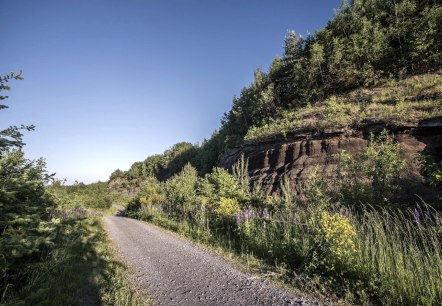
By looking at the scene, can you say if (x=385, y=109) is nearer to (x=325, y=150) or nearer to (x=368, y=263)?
(x=325, y=150)

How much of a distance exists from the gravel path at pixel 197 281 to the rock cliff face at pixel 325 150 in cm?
961

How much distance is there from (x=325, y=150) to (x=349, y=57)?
85.5 ft

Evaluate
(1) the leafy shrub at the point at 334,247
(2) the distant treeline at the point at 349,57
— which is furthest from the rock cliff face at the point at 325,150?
(2) the distant treeline at the point at 349,57

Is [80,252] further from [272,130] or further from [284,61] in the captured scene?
[284,61]

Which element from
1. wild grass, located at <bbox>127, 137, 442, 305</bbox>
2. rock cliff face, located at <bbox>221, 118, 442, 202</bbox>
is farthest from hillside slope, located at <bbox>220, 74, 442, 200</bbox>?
wild grass, located at <bbox>127, 137, 442, 305</bbox>

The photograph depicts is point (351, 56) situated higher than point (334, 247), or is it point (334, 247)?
point (351, 56)

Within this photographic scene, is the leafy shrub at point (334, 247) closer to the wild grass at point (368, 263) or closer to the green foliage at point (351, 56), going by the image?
the wild grass at point (368, 263)

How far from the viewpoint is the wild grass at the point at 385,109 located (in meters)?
19.1

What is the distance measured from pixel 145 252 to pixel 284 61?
2032 inches

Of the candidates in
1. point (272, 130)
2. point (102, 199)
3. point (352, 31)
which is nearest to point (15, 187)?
point (272, 130)

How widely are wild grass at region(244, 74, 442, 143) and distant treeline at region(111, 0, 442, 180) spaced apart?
663 cm

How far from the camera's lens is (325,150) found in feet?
72.1

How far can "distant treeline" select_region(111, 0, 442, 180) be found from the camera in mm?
33188

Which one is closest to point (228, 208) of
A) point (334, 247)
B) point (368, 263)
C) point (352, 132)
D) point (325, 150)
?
point (334, 247)
